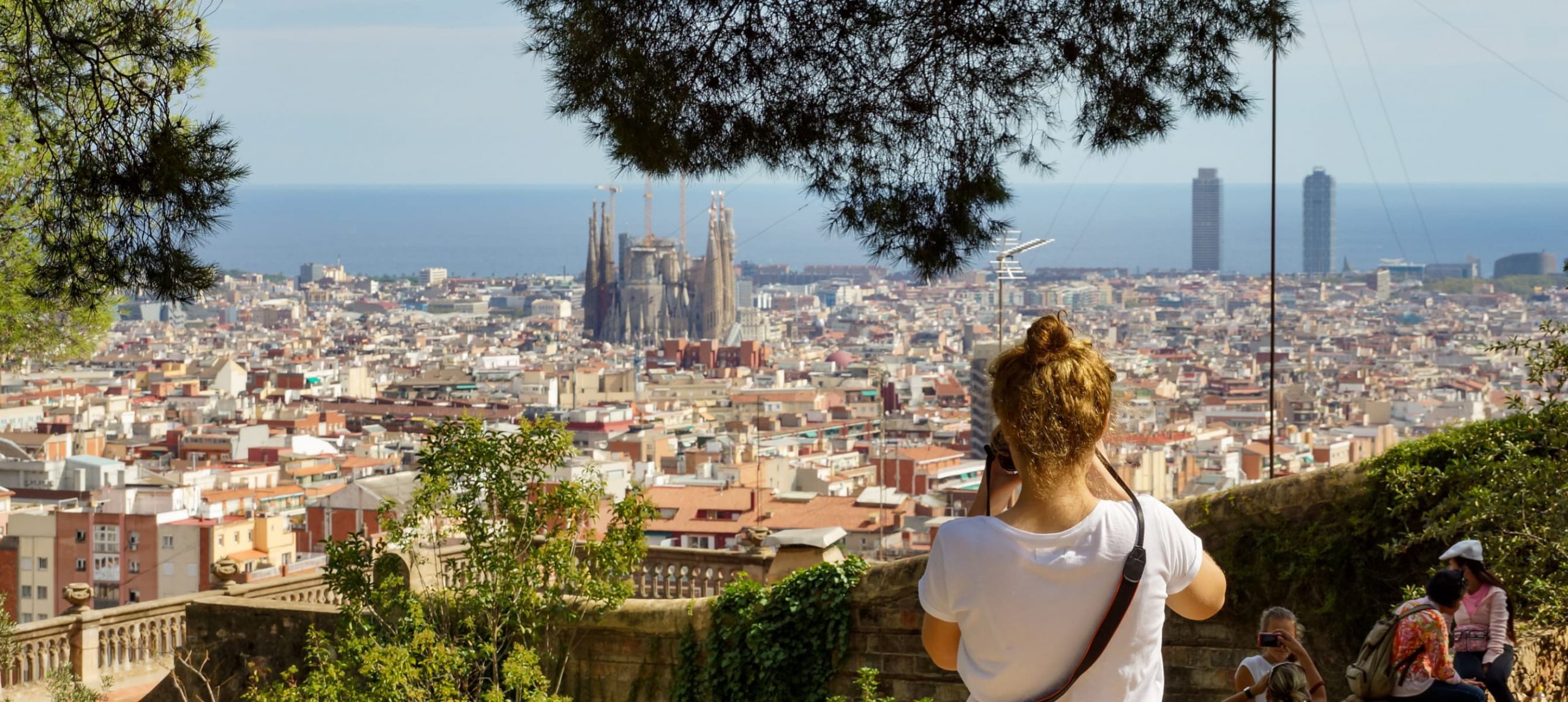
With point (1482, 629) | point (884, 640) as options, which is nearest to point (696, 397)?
point (884, 640)

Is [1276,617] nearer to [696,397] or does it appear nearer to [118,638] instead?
[118,638]

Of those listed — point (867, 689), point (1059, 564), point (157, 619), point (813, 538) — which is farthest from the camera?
point (157, 619)

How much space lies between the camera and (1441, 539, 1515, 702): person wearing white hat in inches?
135

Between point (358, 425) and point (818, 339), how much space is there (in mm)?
41040

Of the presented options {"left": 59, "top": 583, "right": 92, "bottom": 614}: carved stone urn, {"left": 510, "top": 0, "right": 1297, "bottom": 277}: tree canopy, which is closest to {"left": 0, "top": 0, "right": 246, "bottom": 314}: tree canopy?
{"left": 510, "top": 0, "right": 1297, "bottom": 277}: tree canopy

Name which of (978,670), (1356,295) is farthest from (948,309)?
(978,670)

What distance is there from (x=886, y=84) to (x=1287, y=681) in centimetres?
190

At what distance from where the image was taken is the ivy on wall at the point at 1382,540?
417cm

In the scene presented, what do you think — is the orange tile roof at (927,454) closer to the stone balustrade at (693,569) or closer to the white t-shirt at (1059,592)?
the stone balustrade at (693,569)

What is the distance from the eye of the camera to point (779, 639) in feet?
20.9

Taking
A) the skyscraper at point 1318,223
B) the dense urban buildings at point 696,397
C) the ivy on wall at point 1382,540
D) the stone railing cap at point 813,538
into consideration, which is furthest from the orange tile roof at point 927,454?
the skyscraper at point 1318,223

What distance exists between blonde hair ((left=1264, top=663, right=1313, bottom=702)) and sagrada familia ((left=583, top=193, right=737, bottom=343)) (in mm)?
99228

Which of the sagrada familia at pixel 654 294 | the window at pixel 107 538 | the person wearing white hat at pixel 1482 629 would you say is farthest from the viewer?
the sagrada familia at pixel 654 294

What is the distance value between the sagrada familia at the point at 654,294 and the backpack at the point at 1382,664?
9892 cm
